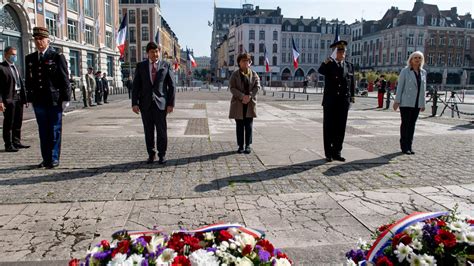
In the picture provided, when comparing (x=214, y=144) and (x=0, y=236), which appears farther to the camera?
(x=214, y=144)

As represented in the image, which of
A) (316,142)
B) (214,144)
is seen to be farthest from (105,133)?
(316,142)

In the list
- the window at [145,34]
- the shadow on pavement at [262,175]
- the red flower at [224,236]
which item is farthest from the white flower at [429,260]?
the window at [145,34]

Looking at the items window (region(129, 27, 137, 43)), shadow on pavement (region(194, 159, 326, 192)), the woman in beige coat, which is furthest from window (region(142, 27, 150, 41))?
shadow on pavement (region(194, 159, 326, 192))

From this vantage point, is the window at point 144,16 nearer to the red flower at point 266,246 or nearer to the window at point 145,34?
the window at point 145,34

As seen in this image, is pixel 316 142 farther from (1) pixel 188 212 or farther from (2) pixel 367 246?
(2) pixel 367 246

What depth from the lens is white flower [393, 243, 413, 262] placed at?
187cm

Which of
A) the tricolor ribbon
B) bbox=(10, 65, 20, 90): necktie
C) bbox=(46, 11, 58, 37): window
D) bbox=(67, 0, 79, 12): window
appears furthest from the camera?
bbox=(67, 0, 79, 12): window

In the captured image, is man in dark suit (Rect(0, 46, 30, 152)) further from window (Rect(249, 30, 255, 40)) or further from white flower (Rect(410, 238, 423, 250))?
window (Rect(249, 30, 255, 40))

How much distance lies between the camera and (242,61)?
24.0ft

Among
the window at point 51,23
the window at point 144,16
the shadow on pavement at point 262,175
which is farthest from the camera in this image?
the window at point 144,16

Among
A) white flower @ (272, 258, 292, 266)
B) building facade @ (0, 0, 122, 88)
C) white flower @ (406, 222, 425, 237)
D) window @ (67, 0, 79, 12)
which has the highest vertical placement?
window @ (67, 0, 79, 12)

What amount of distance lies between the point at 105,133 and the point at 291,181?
6449mm

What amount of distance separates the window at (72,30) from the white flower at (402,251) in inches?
1453

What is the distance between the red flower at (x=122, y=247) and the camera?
1.80 metres
